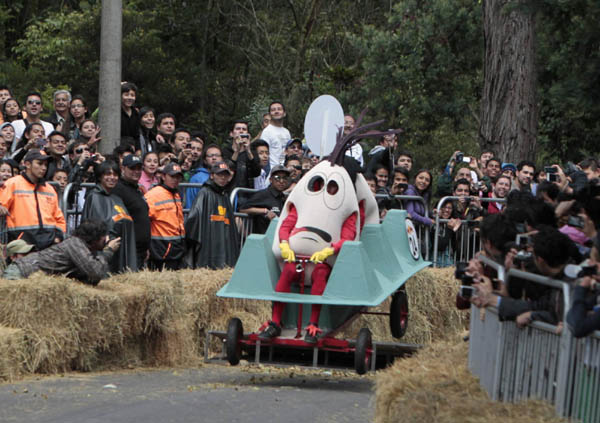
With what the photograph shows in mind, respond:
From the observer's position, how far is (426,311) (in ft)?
49.0

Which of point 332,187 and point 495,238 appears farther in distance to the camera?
point 332,187

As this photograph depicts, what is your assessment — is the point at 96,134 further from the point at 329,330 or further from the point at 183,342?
the point at 329,330

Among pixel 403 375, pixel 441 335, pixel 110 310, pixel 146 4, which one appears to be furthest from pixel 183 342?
pixel 146 4

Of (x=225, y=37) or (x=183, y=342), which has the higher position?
(x=225, y=37)

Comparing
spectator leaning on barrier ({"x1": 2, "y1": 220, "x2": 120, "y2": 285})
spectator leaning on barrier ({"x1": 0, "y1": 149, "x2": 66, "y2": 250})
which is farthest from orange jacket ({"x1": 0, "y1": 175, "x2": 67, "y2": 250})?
spectator leaning on barrier ({"x1": 2, "y1": 220, "x2": 120, "y2": 285})

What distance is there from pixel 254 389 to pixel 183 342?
2324 millimetres

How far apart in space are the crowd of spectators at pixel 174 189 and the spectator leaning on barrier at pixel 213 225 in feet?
0.04

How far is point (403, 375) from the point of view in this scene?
752 cm

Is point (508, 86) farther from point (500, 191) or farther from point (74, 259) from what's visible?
point (74, 259)

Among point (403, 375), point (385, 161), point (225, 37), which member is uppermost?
point (225, 37)

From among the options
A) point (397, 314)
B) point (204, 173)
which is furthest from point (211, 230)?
point (397, 314)

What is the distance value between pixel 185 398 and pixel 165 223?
476 cm

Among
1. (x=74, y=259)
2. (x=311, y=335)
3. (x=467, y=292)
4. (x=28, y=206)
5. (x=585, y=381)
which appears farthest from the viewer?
(x=28, y=206)

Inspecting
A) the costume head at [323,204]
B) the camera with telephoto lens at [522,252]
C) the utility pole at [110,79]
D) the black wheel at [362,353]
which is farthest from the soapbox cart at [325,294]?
the utility pole at [110,79]
